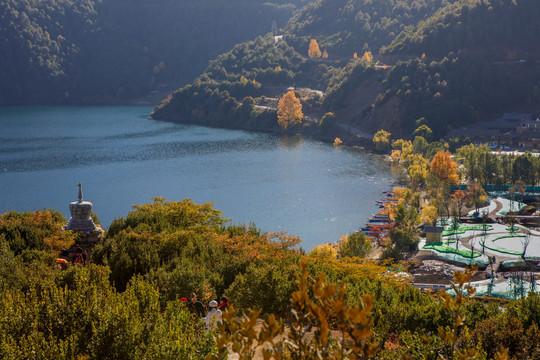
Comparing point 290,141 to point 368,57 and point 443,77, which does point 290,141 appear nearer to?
point 443,77

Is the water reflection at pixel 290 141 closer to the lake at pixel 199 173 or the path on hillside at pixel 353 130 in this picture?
the lake at pixel 199 173

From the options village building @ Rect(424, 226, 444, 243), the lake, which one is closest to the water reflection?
the lake

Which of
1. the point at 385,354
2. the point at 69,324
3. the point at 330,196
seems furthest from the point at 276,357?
Result: the point at 330,196

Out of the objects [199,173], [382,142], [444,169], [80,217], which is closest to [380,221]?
[444,169]

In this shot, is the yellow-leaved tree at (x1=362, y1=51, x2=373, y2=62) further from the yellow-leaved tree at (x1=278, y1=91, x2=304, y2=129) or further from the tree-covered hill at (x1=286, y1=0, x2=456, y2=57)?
the yellow-leaved tree at (x1=278, y1=91, x2=304, y2=129)

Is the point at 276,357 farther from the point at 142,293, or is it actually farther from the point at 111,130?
the point at 111,130

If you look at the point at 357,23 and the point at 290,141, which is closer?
the point at 290,141

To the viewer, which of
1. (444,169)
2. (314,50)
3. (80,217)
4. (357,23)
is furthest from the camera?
(357,23)
